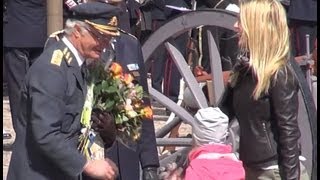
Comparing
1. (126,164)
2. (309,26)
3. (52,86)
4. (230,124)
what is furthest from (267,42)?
(309,26)

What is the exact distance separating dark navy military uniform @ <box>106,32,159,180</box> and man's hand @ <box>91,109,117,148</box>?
1.31 ft

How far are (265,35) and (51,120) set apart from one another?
154 cm

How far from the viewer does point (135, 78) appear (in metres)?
4.94

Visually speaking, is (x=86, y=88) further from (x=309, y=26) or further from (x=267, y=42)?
(x=309, y=26)

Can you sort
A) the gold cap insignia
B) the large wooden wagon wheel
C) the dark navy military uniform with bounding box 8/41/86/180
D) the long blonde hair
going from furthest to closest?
the large wooden wagon wheel → the long blonde hair → the gold cap insignia → the dark navy military uniform with bounding box 8/41/86/180

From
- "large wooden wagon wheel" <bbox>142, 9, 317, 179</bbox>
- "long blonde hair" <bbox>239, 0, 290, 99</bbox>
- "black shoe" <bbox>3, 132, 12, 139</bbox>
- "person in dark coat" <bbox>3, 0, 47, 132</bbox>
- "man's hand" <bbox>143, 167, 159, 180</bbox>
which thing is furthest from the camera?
"black shoe" <bbox>3, 132, 12, 139</bbox>

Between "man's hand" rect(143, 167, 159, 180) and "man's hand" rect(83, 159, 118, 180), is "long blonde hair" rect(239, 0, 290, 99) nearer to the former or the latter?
"man's hand" rect(143, 167, 159, 180)

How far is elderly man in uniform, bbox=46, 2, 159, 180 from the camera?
15.9 ft

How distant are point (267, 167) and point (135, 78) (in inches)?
33.3

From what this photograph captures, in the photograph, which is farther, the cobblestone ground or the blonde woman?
the cobblestone ground

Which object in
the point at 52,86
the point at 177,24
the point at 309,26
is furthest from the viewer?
the point at 309,26

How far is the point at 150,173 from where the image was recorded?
5.03m

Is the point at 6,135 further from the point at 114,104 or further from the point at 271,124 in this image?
the point at 114,104

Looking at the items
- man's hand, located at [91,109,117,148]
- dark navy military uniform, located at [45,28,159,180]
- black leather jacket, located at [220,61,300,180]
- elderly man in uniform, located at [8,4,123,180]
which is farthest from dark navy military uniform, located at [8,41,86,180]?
black leather jacket, located at [220,61,300,180]
